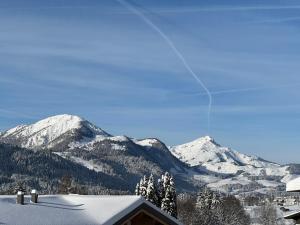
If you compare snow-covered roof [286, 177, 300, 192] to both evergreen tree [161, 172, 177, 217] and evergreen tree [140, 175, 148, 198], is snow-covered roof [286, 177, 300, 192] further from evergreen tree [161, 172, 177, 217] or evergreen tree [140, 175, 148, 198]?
evergreen tree [140, 175, 148, 198]

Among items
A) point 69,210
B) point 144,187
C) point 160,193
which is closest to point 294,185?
point 69,210

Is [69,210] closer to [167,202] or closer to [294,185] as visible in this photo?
[294,185]

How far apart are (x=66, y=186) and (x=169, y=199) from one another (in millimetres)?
16508

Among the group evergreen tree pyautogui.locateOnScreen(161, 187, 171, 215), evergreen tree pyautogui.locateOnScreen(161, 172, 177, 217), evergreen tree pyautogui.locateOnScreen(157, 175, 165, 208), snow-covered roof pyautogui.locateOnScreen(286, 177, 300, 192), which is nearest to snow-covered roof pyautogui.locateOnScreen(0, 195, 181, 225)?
snow-covered roof pyautogui.locateOnScreen(286, 177, 300, 192)

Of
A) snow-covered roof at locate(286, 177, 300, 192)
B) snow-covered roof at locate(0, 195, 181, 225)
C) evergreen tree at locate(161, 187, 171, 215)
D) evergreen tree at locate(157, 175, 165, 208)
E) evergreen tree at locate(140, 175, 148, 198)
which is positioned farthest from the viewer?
evergreen tree at locate(157, 175, 165, 208)

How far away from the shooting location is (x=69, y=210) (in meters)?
26.6

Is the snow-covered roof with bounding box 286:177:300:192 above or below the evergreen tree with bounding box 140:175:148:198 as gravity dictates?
below

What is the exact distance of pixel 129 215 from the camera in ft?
88.1

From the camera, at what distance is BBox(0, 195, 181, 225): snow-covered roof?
2394cm

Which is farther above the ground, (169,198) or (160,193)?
(160,193)

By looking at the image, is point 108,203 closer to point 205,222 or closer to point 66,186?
point 66,186

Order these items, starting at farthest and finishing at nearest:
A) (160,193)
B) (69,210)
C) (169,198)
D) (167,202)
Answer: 1. (160,193)
2. (169,198)
3. (167,202)
4. (69,210)

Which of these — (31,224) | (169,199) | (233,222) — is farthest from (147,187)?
(31,224)

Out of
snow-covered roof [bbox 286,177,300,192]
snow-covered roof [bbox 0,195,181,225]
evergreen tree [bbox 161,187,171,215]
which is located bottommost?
snow-covered roof [bbox 0,195,181,225]
